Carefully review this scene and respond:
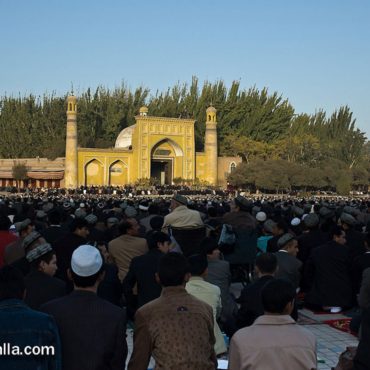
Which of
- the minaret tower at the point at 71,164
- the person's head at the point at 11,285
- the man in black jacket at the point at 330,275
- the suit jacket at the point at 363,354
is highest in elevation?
the minaret tower at the point at 71,164

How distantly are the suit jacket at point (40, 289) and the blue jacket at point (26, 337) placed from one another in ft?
4.30

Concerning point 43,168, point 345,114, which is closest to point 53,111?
point 43,168

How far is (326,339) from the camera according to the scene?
6.81m

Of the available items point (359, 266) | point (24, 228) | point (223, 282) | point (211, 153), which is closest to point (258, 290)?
point (223, 282)

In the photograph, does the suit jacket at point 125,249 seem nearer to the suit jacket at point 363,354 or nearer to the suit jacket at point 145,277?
the suit jacket at point 145,277

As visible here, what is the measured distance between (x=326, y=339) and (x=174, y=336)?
13.3 feet

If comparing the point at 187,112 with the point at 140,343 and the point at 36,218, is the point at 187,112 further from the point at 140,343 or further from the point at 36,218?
the point at 140,343

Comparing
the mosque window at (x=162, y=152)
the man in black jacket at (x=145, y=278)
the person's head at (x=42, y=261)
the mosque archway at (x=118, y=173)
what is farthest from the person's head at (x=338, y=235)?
the mosque window at (x=162, y=152)

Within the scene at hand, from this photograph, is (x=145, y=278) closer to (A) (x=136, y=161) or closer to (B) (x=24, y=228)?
(B) (x=24, y=228)

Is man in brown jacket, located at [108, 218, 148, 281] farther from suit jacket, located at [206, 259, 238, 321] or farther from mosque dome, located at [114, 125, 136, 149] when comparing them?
mosque dome, located at [114, 125, 136, 149]

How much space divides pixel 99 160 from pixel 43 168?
198 inches

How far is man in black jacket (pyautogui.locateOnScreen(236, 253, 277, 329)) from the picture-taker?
195 inches

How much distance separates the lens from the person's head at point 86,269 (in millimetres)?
3412

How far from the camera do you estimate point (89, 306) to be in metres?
3.28
